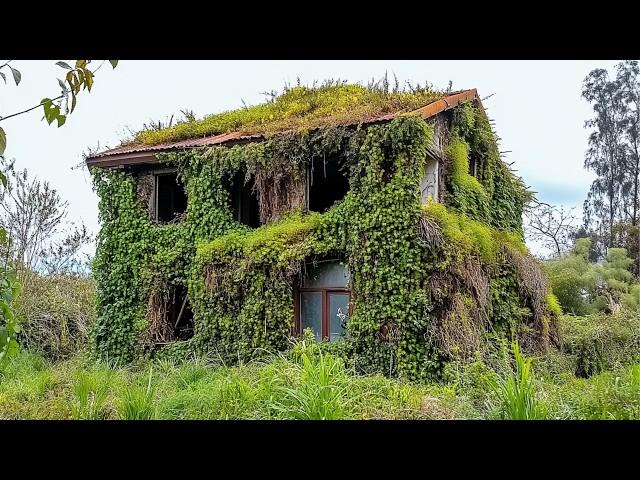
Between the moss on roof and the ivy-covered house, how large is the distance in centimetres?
7

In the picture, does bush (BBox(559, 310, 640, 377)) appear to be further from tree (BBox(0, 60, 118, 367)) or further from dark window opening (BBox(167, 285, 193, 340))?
tree (BBox(0, 60, 118, 367))

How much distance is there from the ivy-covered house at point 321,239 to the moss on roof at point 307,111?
0.07 meters

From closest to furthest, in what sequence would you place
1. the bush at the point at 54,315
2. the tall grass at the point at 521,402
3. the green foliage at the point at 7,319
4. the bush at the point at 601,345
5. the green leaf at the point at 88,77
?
1. the green leaf at the point at 88,77
2. the green foliage at the point at 7,319
3. the tall grass at the point at 521,402
4. the bush at the point at 601,345
5. the bush at the point at 54,315

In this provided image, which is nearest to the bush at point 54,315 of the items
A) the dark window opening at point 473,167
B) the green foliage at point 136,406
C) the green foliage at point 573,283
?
the green foliage at point 136,406

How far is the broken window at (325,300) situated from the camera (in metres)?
12.1

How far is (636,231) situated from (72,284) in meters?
22.3

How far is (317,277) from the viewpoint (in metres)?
12.4

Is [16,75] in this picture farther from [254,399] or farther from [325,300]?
[325,300]

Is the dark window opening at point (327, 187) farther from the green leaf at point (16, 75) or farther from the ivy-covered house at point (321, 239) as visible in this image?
the green leaf at point (16, 75)

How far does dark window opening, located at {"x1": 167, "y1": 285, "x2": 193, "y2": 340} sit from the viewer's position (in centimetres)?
1374

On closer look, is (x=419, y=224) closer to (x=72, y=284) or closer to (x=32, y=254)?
(x=72, y=284)

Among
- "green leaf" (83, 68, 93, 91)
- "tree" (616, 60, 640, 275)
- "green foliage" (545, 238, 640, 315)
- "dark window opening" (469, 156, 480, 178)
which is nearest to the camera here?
"green leaf" (83, 68, 93, 91)

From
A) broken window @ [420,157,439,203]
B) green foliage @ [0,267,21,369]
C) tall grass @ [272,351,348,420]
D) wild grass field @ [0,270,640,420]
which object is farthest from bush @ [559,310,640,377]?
green foliage @ [0,267,21,369]
